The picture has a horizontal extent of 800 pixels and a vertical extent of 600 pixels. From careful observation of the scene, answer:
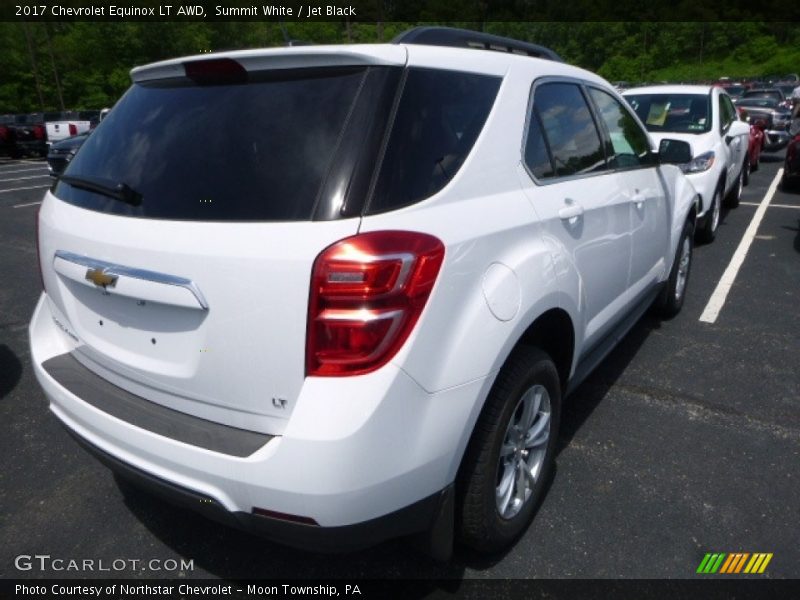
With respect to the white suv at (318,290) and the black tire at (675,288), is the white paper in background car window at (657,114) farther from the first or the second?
the white suv at (318,290)

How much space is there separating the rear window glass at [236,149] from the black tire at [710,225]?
236 inches

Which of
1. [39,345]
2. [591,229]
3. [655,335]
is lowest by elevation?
[655,335]

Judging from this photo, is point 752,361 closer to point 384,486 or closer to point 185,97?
point 384,486

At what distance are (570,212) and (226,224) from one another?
1.40 meters

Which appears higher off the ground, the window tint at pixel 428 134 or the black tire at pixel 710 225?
the window tint at pixel 428 134

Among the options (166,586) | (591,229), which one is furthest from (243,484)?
(591,229)

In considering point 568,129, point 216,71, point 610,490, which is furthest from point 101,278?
point 610,490

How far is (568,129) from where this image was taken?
110 inches

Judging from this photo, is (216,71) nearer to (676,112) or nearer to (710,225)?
(710,225)

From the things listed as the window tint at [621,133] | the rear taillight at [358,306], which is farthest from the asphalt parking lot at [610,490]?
the window tint at [621,133]

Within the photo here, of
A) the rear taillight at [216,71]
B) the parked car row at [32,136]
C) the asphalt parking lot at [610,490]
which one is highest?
the rear taillight at [216,71]

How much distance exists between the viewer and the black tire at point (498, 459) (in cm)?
204

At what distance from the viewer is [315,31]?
4194cm

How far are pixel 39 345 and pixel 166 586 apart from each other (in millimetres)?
1066
